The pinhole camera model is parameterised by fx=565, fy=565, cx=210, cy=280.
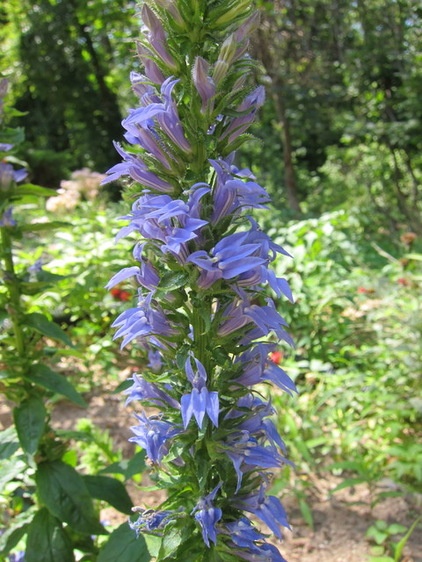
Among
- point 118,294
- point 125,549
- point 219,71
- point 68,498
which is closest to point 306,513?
point 68,498

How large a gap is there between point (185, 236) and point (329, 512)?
235 centimetres

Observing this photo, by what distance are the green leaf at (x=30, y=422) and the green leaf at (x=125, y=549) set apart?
15.2 inches

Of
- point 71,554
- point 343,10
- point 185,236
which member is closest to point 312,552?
point 71,554

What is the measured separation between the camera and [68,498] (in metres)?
1.85

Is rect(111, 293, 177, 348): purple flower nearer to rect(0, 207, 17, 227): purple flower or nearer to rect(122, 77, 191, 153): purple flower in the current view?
rect(122, 77, 191, 153): purple flower

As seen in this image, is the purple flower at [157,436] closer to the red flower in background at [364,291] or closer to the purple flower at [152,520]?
the purple flower at [152,520]

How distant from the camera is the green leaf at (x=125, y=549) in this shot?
147cm

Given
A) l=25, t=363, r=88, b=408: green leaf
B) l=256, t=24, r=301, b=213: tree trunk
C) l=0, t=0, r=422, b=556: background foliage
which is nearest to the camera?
l=25, t=363, r=88, b=408: green leaf

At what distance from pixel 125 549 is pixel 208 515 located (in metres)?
0.46

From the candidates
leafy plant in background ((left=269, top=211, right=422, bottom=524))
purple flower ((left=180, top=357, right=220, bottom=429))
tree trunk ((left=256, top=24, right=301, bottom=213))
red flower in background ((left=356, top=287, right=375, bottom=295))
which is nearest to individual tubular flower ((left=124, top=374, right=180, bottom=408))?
purple flower ((left=180, top=357, right=220, bottom=429))

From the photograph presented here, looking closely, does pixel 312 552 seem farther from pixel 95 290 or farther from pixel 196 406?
pixel 95 290

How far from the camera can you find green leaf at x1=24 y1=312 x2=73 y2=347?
6.35ft

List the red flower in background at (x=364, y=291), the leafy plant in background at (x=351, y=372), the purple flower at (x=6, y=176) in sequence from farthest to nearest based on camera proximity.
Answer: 1. the red flower in background at (x=364, y=291)
2. the leafy plant in background at (x=351, y=372)
3. the purple flower at (x=6, y=176)

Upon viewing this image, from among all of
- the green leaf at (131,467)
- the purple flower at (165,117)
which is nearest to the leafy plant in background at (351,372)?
the green leaf at (131,467)
